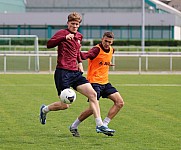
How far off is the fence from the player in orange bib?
21.3 metres

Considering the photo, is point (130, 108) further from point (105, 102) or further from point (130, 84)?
point (130, 84)

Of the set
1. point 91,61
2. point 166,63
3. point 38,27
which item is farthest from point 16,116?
point 38,27

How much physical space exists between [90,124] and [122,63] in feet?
81.7

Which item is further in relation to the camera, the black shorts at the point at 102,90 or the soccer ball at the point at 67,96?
the black shorts at the point at 102,90

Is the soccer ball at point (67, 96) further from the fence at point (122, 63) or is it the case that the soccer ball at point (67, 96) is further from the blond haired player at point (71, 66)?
the fence at point (122, 63)

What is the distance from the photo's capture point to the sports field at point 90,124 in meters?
9.80

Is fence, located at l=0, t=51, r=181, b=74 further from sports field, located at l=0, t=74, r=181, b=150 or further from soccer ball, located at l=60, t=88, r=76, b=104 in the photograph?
soccer ball, located at l=60, t=88, r=76, b=104

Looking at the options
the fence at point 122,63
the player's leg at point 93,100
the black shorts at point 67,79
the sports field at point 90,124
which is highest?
the fence at point 122,63

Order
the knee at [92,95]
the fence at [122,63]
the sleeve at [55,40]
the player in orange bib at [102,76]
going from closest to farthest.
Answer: the sleeve at [55,40], the knee at [92,95], the player in orange bib at [102,76], the fence at [122,63]

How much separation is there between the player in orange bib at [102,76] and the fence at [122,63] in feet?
70.0

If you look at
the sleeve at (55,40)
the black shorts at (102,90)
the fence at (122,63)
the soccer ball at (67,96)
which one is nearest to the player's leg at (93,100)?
the soccer ball at (67,96)

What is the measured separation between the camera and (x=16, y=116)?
13.5 m

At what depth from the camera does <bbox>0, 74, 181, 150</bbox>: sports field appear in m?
9.80

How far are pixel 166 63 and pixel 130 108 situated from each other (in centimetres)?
2079
